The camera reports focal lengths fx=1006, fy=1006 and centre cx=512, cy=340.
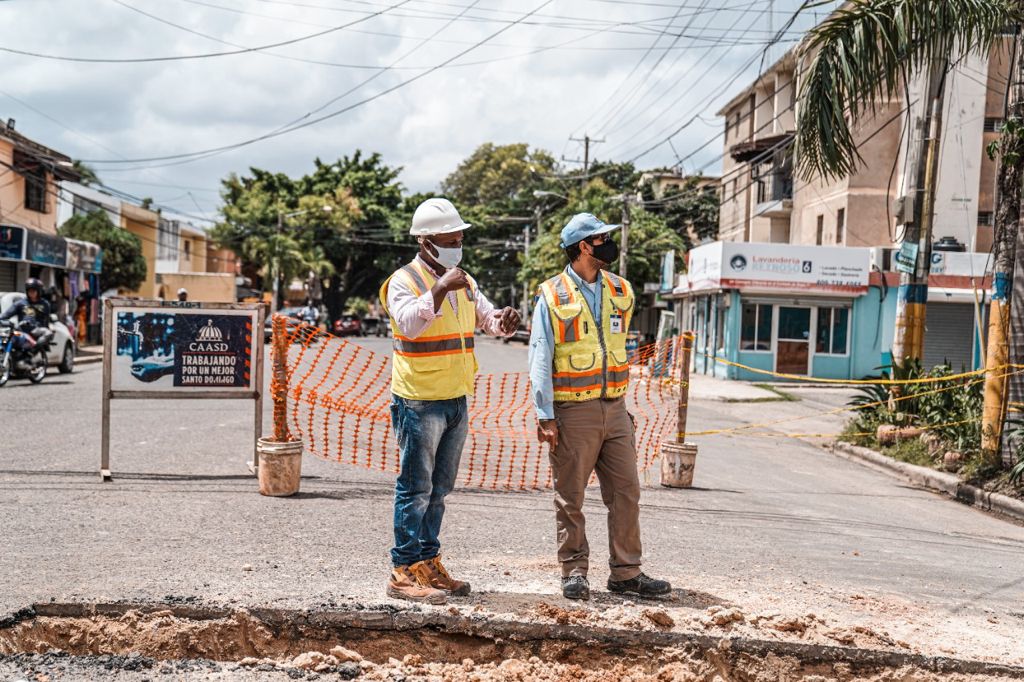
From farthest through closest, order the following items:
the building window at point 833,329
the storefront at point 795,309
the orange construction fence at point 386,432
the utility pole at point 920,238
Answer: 1. the building window at point 833,329
2. the storefront at point 795,309
3. the utility pole at point 920,238
4. the orange construction fence at point 386,432

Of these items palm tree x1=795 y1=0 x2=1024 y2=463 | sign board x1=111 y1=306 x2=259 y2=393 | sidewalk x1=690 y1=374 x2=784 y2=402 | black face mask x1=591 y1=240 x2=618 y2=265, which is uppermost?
palm tree x1=795 y1=0 x2=1024 y2=463

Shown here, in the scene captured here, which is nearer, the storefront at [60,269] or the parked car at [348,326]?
the storefront at [60,269]

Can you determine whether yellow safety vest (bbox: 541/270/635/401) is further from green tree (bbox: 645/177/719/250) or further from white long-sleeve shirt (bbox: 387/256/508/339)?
green tree (bbox: 645/177/719/250)

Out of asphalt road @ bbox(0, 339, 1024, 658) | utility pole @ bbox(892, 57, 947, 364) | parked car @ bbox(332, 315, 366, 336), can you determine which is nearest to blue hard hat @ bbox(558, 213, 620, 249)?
asphalt road @ bbox(0, 339, 1024, 658)

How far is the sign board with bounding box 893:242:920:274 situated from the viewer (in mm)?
15727

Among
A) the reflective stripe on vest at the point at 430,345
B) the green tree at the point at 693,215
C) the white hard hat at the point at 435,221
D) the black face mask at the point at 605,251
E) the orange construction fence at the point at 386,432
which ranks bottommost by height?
the orange construction fence at the point at 386,432

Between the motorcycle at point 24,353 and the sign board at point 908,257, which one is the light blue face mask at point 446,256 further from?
the motorcycle at point 24,353

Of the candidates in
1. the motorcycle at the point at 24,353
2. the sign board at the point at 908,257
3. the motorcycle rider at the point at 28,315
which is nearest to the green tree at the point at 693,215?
the sign board at the point at 908,257

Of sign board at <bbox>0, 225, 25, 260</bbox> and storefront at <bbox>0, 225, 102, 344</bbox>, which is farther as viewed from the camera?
storefront at <bbox>0, 225, 102, 344</bbox>

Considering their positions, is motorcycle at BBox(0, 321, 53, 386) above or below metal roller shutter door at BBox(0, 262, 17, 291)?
below

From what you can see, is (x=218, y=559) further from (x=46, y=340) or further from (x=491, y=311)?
(x=46, y=340)

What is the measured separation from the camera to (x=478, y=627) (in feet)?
15.5

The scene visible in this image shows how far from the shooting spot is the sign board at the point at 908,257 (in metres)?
15.7

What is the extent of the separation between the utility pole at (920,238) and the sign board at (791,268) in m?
13.8
